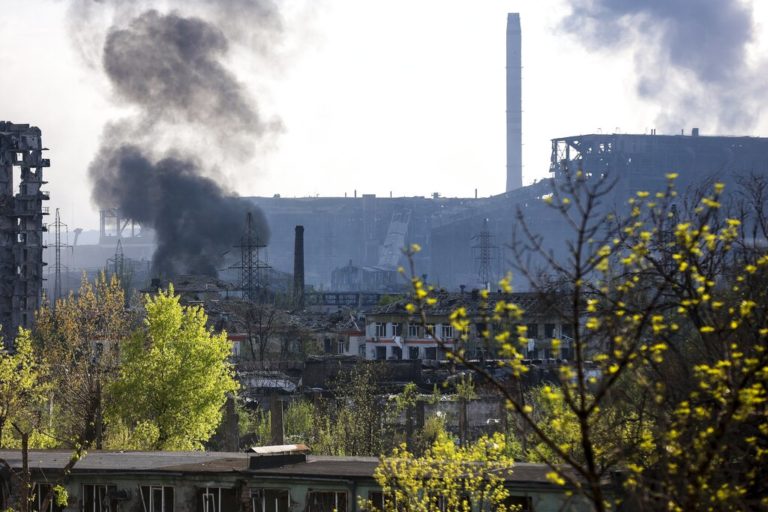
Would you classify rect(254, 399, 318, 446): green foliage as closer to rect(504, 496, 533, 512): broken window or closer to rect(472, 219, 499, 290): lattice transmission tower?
rect(504, 496, 533, 512): broken window

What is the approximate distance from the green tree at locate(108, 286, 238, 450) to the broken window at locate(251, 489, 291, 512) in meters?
9.26

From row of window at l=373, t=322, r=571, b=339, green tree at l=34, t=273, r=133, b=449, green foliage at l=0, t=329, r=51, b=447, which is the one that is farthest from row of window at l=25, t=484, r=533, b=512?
row of window at l=373, t=322, r=571, b=339

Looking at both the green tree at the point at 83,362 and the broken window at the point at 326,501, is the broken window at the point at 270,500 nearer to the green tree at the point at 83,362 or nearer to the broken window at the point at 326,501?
the broken window at the point at 326,501

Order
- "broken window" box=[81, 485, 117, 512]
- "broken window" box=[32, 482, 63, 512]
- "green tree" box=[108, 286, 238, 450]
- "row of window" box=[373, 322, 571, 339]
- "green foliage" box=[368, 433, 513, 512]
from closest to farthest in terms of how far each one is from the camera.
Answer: "green foliage" box=[368, 433, 513, 512] → "broken window" box=[81, 485, 117, 512] → "broken window" box=[32, 482, 63, 512] → "green tree" box=[108, 286, 238, 450] → "row of window" box=[373, 322, 571, 339]

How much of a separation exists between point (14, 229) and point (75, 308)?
21573mm

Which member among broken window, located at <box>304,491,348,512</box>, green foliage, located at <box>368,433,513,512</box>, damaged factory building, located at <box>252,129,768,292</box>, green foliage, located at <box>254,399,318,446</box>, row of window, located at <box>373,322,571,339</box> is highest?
damaged factory building, located at <box>252,129,768,292</box>

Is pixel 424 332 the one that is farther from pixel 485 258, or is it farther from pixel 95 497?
pixel 485 258

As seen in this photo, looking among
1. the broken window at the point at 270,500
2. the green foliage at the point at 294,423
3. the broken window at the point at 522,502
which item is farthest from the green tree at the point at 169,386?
the broken window at the point at 522,502

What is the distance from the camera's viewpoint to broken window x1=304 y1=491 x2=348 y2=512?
67.7ft

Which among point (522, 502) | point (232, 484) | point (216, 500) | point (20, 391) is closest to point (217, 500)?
point (216, 500)

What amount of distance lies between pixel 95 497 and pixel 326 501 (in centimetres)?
414

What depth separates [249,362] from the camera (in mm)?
57469

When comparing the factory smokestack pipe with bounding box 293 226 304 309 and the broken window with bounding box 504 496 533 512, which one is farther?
the factory smokestack pipe with bounding box 293 226 304 309

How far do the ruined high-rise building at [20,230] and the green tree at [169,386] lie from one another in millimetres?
39889
